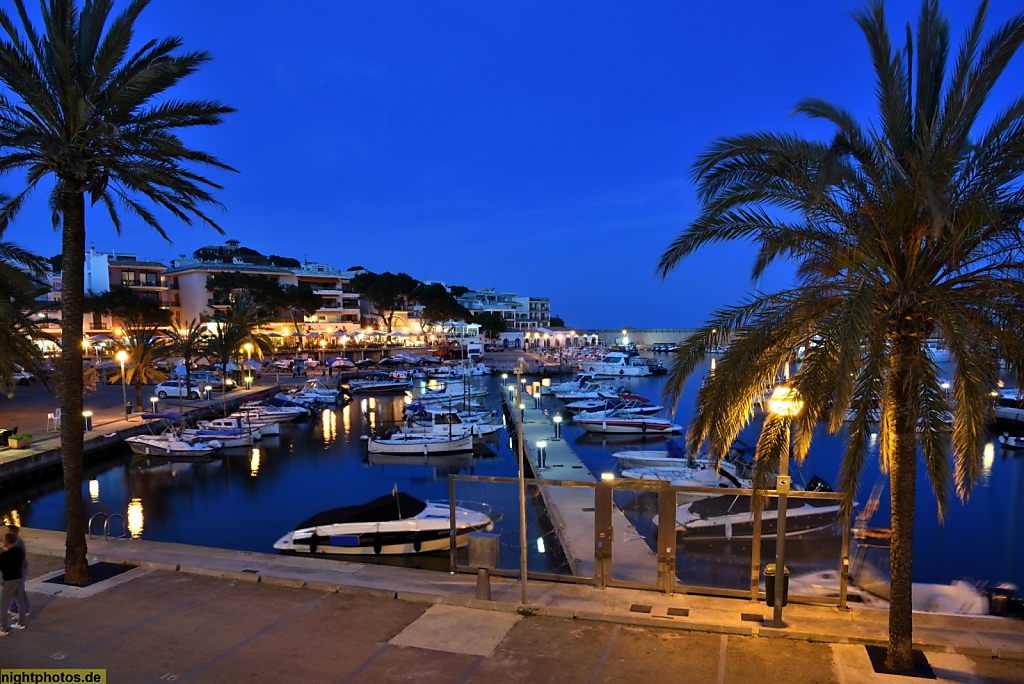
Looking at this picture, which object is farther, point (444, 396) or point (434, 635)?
point (444, 396)

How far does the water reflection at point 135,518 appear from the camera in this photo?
857 inches

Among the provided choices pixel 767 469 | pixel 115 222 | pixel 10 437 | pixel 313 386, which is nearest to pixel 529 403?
pixel 313 386

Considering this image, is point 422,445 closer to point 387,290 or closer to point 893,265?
point 893,265

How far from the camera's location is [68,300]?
440 inches

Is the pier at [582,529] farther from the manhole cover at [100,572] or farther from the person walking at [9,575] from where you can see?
the person walking at [9,575]

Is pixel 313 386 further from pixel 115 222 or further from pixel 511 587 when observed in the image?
pixel 511 587

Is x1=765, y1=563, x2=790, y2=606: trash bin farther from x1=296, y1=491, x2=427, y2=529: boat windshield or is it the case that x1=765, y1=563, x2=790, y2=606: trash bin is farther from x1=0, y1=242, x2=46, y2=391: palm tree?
x1=0, y1=242, x2=46, y2=391: palm tree

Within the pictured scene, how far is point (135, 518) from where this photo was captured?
23.5 m

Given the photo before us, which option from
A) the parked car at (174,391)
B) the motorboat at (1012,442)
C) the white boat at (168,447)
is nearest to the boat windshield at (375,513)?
the white boat at (168,447)

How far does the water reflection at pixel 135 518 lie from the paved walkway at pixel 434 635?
1191cm

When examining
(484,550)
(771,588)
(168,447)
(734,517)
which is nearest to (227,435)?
(168,447)

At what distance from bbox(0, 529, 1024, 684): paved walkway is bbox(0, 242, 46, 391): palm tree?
358 inches

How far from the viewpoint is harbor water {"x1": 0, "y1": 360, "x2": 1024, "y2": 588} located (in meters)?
16.6

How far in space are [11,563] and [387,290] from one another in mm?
93343
